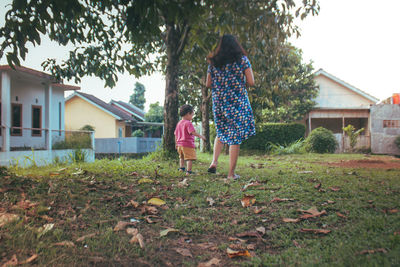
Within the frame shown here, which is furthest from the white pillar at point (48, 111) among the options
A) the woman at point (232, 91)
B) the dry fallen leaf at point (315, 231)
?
the dry fallen leaf at point (315, 231)

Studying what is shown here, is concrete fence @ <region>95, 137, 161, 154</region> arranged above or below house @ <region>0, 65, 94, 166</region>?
below

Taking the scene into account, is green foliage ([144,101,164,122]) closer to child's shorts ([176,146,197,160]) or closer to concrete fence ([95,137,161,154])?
concrete fence ([95,137,161,154])

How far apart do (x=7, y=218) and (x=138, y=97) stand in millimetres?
42139

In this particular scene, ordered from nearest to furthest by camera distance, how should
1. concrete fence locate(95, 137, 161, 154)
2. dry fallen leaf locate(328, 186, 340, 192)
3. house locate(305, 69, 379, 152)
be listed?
dry fallen leaf locate(328, 186, 340, 192)
house locate(305, 69, 379, 152)
concrete fence locate(95, 137, 161, 154)

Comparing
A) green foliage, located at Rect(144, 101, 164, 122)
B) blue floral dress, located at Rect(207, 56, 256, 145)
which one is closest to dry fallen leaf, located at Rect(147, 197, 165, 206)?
blue floral dress, located at Rect(207, 56, 256, 145)

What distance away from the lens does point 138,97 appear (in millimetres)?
43156

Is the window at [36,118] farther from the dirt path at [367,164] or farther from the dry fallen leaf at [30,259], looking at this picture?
the dry fallen leaf at [30,259]

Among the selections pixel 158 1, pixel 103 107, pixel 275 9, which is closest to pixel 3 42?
pixel 158 1

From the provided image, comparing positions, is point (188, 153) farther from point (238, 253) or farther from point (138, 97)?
point (138, 97)

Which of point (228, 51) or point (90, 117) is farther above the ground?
point (90, 117)

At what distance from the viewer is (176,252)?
1902 millimetres

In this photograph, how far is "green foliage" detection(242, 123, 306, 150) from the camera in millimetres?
16203

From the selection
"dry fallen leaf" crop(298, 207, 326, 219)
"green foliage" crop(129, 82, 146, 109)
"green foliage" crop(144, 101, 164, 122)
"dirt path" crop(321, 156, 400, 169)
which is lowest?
"dirt path" crop(321, 156, 400, 169)

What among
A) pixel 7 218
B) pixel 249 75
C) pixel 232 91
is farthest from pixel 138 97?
pixel 7 218
